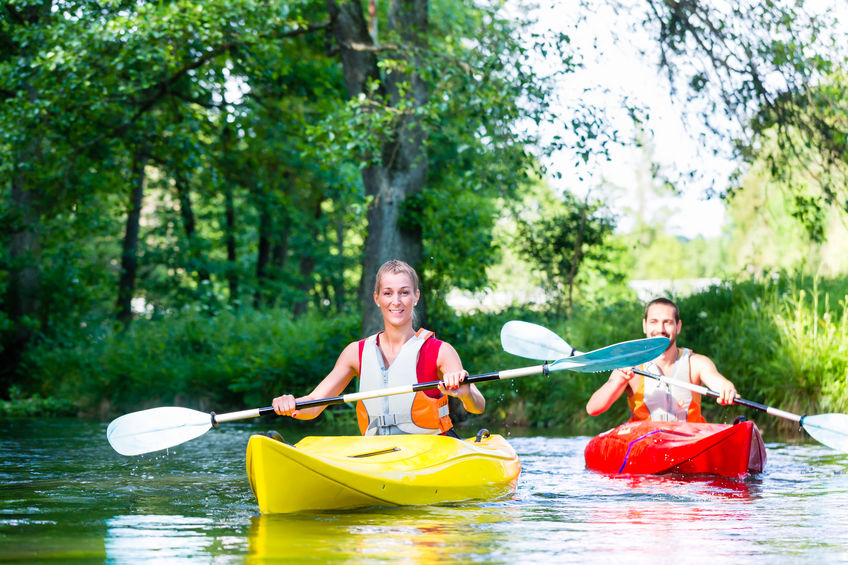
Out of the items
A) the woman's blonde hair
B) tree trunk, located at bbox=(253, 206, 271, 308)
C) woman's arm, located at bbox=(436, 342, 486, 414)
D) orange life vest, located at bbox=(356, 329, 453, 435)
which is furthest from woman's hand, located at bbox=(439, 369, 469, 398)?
tree trunk, located at bbox=(253, 206, 271, 308)

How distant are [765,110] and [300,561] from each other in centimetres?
761

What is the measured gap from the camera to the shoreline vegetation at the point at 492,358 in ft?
30.2

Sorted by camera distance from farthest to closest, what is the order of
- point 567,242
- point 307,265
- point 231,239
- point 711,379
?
point 307,265
point 231,239
point 567,242
point 711,379

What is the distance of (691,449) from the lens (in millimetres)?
5957

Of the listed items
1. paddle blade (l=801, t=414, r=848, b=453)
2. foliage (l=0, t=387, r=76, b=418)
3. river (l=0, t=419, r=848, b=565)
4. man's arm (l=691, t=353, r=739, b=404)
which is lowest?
river (l=0, t=419, r=848, b=565)

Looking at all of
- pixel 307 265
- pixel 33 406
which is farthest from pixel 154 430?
pixel 307 265

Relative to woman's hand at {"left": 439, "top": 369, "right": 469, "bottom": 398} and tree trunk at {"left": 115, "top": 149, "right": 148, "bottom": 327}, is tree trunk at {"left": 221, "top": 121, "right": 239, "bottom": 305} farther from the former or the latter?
woman's hand at {"left": 439, "top": 369, "right": 469, "bottom": 398}

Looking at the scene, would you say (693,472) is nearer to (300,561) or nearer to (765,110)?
(300,561)

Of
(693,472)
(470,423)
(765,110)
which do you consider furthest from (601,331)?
(693,472)

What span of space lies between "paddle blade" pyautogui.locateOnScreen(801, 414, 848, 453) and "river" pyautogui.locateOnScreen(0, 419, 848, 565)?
26 cm

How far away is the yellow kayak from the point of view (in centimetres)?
443

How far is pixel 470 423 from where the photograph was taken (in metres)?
10.9

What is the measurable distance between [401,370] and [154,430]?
127 centimetres

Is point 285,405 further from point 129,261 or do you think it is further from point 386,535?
point 129,261
